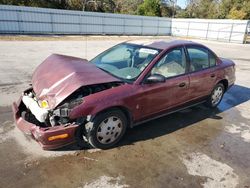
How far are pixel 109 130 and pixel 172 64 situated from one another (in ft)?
5.84

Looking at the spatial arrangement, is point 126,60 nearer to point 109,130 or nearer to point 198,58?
point 109,130

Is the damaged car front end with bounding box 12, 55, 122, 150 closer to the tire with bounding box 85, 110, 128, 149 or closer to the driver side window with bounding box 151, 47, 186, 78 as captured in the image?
the tire with bounding box 85, 110, 128, 149

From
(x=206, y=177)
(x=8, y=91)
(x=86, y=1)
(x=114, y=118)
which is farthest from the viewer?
(x=86, y=1)

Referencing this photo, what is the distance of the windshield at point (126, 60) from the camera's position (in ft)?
13.6

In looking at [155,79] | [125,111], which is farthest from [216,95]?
[125,111]

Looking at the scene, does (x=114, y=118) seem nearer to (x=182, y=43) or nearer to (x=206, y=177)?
(x=206, y=177)

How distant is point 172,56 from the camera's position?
4.54 m

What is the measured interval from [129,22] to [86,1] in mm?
10496

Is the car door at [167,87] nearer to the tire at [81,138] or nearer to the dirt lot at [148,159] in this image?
the dirt lot at [148,159]

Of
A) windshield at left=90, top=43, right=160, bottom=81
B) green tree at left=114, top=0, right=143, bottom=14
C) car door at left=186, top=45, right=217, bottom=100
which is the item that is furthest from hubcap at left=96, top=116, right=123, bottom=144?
green tree at left=114, top=0, right=143, bottom=14

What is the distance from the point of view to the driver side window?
4293mm

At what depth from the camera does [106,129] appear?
12.3 feet

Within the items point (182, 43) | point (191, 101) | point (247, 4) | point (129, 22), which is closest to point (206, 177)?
point (191, 101)

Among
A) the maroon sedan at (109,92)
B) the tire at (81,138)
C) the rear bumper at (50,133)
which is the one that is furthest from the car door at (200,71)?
the rear bumper at (50,133)
